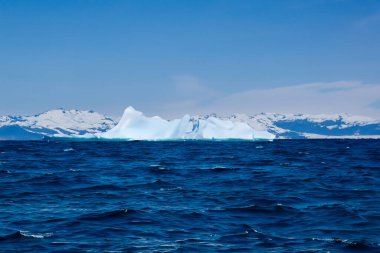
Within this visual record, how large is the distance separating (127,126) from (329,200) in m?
93.0

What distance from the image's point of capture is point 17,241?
12.0m

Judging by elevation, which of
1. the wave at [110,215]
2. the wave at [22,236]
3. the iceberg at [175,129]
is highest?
the iceberg at [175,129]

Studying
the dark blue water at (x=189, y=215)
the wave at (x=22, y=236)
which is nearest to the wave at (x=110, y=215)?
the dark blue water at (x=189, y=215)

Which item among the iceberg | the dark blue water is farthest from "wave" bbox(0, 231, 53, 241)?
the iceberg

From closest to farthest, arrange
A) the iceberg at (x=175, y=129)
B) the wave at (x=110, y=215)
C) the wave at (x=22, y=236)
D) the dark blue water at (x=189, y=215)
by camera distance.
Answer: the dark blue water at (x=189, y=215) → the wave at (x=22, y=236) → the wave at (x=110, y=215) → the iceberg at (x=175, y=129)

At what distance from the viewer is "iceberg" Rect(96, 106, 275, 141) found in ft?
359

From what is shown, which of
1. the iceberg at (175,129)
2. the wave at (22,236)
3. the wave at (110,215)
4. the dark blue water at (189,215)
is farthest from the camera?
the iceberg at (175,129)

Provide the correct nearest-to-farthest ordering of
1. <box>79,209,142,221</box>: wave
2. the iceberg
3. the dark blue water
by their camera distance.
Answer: the dark blue water → <box>79,209,142,221</box>: wave → the iceberg

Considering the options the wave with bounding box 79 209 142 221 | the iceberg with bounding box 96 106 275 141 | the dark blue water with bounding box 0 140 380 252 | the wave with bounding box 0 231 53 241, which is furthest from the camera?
the iceberg with bounding box 96 106 275 141

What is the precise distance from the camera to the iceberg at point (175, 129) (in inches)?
4313

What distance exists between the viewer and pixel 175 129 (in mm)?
112625

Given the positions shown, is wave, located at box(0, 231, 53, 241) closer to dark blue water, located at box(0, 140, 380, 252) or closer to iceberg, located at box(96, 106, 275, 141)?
dark blue water, located at box(0, 140, 380, 252)

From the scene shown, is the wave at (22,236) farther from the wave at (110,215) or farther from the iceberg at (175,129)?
the iceberg at (175,129)

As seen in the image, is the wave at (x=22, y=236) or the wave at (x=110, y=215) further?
the wave at (x=110, y=215)
